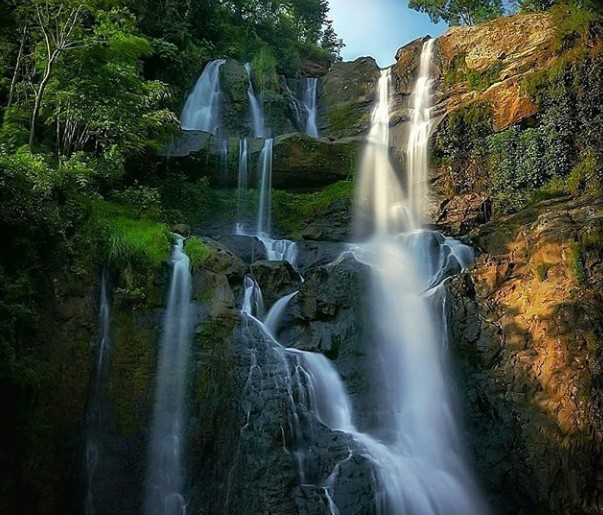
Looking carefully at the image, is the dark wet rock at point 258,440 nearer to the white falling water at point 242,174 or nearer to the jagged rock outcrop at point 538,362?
the jagged rock outcrop at point 538,362

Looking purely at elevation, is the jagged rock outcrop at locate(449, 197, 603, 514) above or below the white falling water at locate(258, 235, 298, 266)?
below

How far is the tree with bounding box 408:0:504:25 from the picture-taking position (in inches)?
1015

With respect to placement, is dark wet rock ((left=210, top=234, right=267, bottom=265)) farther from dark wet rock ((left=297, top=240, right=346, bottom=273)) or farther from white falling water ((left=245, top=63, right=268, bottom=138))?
white falling water ((left=245, top=63, right=268, bottom=138))

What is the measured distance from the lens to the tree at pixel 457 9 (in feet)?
84.6

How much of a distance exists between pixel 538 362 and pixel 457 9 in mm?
23388

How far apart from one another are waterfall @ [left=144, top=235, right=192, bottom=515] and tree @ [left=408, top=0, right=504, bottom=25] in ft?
71.7

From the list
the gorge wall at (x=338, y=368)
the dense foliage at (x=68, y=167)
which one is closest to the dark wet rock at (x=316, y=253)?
the gorge wall at (x=338, y=368)

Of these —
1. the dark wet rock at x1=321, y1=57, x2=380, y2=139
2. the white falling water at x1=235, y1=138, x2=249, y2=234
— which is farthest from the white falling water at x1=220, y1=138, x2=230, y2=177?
the dark wet rock at x1=321, y1=57, x2=380, y2=139

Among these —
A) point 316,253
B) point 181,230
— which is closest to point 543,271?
point 316,253

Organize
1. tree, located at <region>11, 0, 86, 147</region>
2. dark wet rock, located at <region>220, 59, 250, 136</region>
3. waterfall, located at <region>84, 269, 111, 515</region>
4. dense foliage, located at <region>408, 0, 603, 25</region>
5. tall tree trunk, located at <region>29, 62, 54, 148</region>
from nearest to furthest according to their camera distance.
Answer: waterfall, located at <region>84, 269, 111, 515</region> < tall tree trunk, located at <region>29, 62, 54, 148</region> < tree, located at <region>11, 0, 86, 147</region> < dark wet rock, located at <region>220, 59, 250, 136</region> < dense foliage, located at <region>408, 0, 603, 25</region>

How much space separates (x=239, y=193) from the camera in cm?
1639

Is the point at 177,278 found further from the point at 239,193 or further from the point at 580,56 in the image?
the point at 580,56

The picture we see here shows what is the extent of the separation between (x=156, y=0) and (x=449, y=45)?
1104cm

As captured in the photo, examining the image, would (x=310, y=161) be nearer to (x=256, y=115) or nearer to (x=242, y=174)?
(x=242, y=174)
